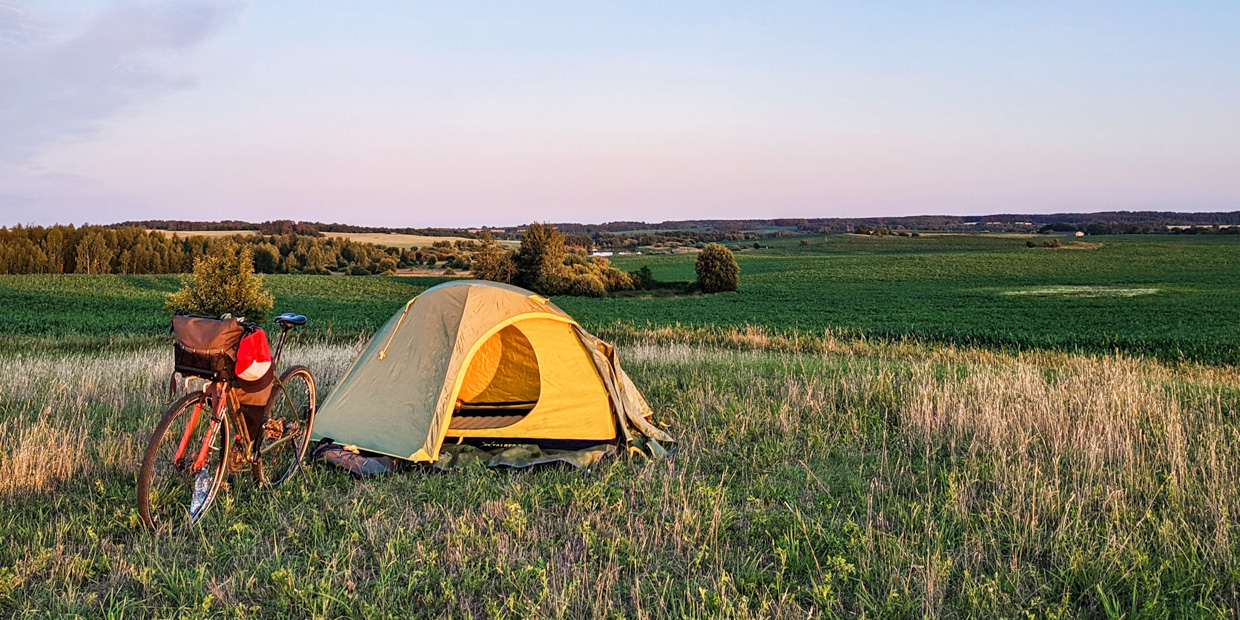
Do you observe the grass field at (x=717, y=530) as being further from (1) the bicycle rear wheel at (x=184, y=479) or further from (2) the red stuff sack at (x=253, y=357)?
(2) the red stuff sack at (x=253, y=357)

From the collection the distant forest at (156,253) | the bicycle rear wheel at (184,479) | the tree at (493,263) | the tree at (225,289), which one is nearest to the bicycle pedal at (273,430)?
the bicycle rear wheel at (184,479)

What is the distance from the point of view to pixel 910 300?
45.3 m

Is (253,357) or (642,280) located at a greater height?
(253,357)

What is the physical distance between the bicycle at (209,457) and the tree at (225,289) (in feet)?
101

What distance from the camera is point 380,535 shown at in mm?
4809

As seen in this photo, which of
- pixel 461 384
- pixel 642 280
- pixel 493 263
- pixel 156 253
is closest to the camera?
pixel 461 384

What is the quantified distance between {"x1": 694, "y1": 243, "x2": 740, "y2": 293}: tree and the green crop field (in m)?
1.75

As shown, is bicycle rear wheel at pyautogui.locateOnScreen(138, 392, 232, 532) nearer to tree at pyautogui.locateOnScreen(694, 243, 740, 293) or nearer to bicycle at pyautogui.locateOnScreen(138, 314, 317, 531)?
bicycle at pyautogui.locateOnScreen(138, 314, 317, 531)

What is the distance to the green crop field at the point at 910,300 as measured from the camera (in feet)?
87.6

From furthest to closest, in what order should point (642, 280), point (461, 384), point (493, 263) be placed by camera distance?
point (493, 263)
point (642, 280)
point (461, 384)

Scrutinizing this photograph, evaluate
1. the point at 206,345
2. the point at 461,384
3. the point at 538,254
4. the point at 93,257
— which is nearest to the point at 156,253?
the point at 93,257

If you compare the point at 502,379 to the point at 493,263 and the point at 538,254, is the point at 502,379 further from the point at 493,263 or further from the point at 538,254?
the point at 493,263

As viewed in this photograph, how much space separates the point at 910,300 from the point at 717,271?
17065mm

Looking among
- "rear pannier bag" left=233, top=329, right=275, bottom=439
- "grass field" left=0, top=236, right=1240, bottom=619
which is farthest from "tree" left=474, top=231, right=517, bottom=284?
"rear pannier bag" left=233, top=329, right=275, bottom=439
